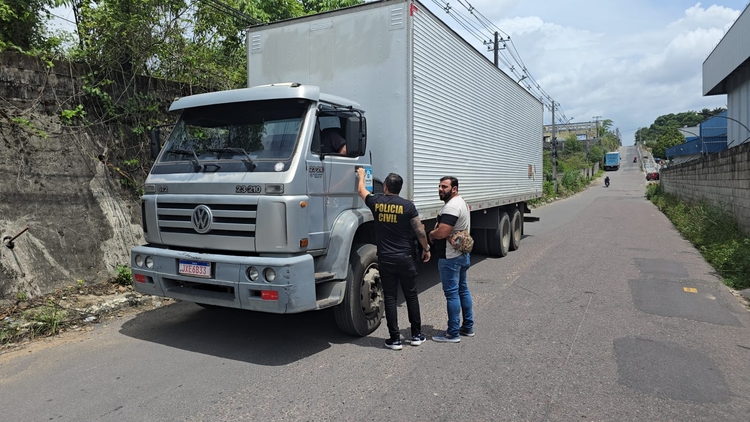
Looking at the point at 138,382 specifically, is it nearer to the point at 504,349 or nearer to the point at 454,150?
the point at 504,349

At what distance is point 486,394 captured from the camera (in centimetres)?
384

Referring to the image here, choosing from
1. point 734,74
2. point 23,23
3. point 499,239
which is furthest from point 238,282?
point 734,74

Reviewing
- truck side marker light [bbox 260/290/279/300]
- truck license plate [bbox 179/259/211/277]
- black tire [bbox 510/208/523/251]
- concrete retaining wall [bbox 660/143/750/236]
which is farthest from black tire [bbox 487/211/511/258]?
truck license plate [bbox 179/259/211/277]

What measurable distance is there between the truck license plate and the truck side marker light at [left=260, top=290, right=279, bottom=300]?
606 mm

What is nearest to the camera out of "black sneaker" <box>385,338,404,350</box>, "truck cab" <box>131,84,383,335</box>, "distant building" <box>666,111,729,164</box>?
"truck cab" <box>131,84,383,335</box>

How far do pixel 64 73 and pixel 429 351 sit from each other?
639 centimetres

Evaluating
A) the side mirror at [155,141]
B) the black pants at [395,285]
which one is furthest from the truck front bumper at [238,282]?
the side mirror at [155,141]

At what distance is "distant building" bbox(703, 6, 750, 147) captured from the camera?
83.0 ft

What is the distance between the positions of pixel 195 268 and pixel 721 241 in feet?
37.1

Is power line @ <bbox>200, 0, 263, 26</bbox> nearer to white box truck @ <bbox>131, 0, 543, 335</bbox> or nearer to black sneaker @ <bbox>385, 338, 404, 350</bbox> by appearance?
white box truck @ <bbox>131, 0, 543, 335</bbox>

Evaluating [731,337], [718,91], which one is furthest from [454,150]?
[718,91]

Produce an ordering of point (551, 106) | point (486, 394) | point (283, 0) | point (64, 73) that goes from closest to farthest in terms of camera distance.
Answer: point (486, 394) < point (64, 73) < point (283, 0) < point (551, 106)

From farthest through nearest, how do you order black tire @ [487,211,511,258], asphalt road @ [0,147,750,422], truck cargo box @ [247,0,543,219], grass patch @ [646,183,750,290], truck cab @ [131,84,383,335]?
black tire @ [487,211,511,258], grass patch @ [646,183,750,290], truck cargo box @ [247,0,543,219], truck cab @ [131,84,383,335], asphalt road @ [0,147,750,422]

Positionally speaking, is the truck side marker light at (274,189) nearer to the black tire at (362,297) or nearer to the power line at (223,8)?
the black tire at (362,297)
